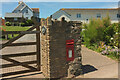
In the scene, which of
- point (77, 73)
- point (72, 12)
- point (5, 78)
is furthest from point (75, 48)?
point (72, 12)

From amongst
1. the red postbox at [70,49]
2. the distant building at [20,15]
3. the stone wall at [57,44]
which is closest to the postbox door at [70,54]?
the red postbox at [70,49]

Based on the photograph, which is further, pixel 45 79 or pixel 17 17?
pixel 17 17

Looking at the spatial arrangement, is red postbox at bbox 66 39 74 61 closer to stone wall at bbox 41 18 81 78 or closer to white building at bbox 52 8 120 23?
stone wall at bbox 41 18 81 78

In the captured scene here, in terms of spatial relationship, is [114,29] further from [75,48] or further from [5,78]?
[5,78]

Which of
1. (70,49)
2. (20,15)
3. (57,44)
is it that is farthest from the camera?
(20,15)

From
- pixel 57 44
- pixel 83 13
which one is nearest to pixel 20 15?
pixel 83 13

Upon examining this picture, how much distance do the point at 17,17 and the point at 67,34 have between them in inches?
1716

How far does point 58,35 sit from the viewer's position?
472cm

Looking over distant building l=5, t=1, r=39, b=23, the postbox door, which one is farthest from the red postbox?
distant building l=5, t=1, r=39, b=23

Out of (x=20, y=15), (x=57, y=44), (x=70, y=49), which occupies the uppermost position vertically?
(x=20, y=15)

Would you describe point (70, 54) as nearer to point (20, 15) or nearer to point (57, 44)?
point (57, 44)

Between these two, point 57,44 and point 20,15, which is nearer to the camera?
point 57,44

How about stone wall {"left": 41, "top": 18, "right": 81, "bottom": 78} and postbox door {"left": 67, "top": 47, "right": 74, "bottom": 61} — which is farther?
postbox door {"left": 67, "top": 47, "right": 74, "bottom": 61}

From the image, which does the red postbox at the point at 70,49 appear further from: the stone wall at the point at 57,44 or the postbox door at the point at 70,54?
the stone wall at the point at 57,44
